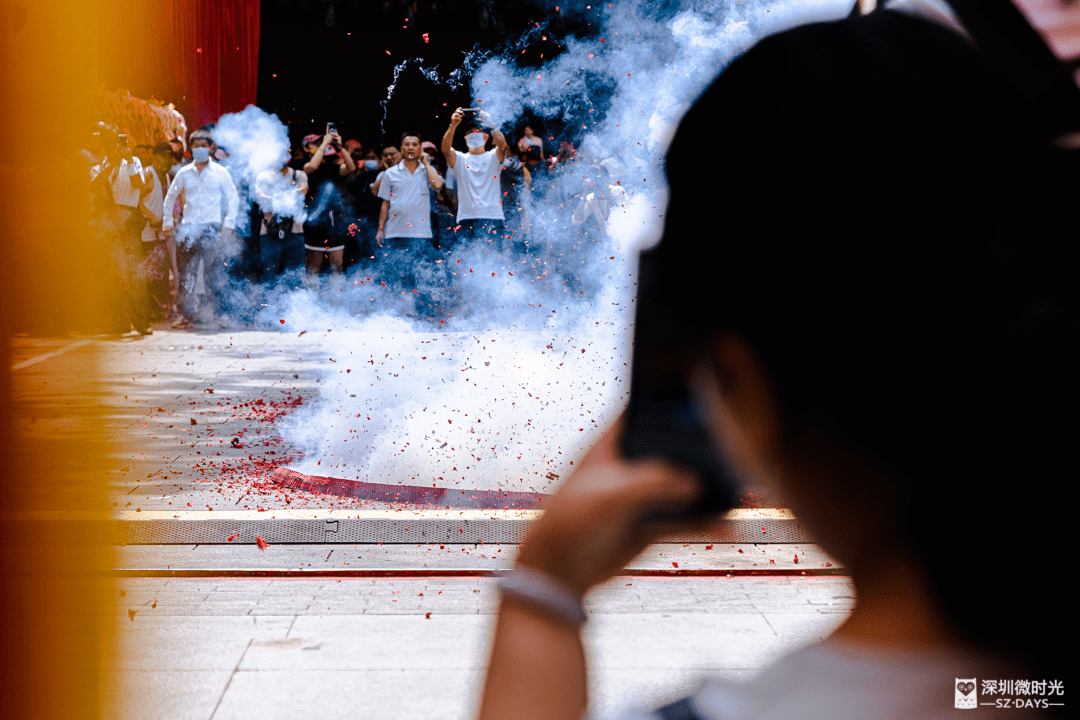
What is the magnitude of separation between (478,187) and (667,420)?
976 cm

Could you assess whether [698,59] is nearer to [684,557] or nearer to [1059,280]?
[684,557]

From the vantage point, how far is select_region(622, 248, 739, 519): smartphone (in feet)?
1.93

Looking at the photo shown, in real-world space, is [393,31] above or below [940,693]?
above

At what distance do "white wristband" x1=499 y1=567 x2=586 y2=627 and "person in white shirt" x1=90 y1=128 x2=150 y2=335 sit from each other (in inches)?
403

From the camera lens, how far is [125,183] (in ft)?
35.1

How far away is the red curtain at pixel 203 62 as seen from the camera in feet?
23.0

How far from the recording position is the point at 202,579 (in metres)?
3.92

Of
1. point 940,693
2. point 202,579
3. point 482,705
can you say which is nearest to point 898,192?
point 940,693

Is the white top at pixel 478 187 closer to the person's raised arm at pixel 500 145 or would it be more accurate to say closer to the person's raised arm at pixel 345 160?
the person's raised arm at pixel 500 145

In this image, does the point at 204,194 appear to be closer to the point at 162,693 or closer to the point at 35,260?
the point at 162,693

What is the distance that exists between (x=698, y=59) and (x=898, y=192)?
287 inches

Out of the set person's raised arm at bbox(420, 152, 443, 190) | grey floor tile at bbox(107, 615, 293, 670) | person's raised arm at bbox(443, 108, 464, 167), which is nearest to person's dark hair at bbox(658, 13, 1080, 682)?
grey floor tile at bbox(107, 615, 293, 670)

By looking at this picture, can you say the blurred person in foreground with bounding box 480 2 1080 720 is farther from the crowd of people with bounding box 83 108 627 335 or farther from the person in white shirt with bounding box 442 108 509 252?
the person in white shirt with bounding box 442 108 509 252

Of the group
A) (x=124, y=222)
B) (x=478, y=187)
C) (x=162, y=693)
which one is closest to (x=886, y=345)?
(x=162, y=693)
